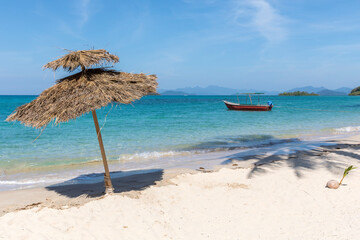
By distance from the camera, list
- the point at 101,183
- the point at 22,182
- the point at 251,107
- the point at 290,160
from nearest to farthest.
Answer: the point at 101,183 → the point at 22,182 → the point at 290,160 → the point at 251,107

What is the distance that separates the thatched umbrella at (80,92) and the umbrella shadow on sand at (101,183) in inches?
89.4

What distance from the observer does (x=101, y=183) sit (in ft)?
24.1

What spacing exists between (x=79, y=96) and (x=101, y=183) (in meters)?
3.41

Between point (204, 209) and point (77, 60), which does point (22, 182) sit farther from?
point (204, 209)

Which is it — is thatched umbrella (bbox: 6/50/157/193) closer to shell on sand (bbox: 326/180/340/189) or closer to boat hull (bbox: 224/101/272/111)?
shell on sand (bbox: 326/180/340/189)

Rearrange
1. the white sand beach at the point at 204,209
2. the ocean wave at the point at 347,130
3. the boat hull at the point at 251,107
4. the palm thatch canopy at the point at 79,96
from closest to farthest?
1. the white sand beach at the point at 204,209
2. the palm thatch canopy at the point at 79,96
3. the ocean wave at the point at 347,130
4. the boat hull at the point at 251,107

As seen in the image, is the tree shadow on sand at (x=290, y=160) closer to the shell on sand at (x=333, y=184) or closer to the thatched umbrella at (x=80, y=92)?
the shell on sand at (x=333, y=184)

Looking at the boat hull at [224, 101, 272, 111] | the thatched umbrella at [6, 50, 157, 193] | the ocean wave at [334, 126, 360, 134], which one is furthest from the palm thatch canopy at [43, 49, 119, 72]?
the boat hull at [224, 101, 272, 111]

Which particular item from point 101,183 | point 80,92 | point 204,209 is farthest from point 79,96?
point 101,183

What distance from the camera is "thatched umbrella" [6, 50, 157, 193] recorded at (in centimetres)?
453

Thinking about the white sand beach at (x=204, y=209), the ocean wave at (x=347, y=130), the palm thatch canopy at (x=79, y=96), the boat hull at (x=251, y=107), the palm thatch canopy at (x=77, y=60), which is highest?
the palm thatch canopy at (x=77, y=60)

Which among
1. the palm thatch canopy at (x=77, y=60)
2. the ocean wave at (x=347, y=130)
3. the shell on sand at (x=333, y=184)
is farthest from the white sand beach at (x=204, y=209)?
the ocean wave at (x=347, y=130)

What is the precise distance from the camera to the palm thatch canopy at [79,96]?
452 cm

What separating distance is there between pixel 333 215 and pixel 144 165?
6054 millimetres
